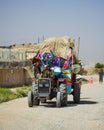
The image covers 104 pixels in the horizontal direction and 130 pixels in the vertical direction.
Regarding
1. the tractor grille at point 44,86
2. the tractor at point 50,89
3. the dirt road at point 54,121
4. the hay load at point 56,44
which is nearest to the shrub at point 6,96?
the tractor at point 50,89

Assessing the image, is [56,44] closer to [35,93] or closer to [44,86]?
[35,93]

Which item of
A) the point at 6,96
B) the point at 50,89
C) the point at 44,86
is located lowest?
the point at 6,96

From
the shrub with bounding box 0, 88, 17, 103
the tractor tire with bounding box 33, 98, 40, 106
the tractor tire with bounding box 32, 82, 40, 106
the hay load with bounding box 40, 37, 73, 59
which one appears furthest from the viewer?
the hay load with bounding box 40, 37, 73, 59

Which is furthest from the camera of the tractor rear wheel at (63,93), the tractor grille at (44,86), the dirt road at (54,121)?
the tractor grille at (44,86)

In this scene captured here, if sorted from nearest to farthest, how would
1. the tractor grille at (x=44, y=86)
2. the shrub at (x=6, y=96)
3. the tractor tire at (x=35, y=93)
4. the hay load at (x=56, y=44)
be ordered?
the tractor grille at (x=44, y=86) → the tractor tire at (x=35, y=93) → the shrub at (x=6, y=96) → the hay load at (x=56, y=44)

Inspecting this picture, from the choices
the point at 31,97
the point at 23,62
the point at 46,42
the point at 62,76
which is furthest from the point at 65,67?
the point at 46,42

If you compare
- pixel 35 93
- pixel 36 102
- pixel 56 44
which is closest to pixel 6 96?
pixel 36 102

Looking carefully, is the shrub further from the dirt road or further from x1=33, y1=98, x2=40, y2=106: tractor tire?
the dirt road

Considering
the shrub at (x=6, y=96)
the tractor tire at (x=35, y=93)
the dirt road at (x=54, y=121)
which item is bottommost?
the shrub at (x=6, y=96)

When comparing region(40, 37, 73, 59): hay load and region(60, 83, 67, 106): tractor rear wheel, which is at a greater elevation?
region(40, 37, 73, 59): hay load

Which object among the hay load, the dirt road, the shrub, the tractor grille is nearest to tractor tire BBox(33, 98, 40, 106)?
the tractor grille

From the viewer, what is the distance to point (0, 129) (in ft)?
45.9

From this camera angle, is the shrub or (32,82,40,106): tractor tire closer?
(32,82,40,106): tractor tire

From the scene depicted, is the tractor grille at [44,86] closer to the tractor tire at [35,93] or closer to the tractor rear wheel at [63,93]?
the tractor tire at [35,93]
